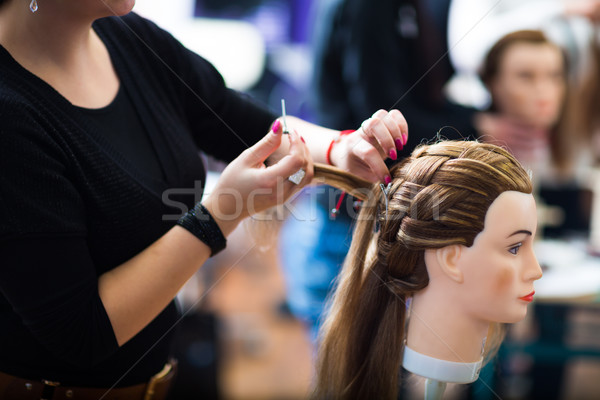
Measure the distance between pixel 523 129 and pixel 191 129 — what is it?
3.06ft

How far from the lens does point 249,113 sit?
2.95 feet

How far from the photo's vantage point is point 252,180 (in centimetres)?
68

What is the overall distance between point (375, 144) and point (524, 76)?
0.93 metres

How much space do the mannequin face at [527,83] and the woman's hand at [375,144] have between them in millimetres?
829

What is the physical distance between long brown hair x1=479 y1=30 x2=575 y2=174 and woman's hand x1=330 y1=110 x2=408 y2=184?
0.80 metres

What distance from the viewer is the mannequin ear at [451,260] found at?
2.40 feet

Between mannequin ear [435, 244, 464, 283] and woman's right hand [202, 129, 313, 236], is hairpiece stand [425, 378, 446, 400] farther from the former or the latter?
woman's right hand [202, 129, 313, 236]

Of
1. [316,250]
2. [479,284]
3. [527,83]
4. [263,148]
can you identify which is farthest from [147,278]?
[527,83]

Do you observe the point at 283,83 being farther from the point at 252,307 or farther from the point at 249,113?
the point at 249,113

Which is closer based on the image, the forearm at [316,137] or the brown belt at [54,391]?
the brown belt at [54,391]

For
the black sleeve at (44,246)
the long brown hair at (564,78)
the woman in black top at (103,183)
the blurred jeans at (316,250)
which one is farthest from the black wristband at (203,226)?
the long brown hair at (564,78)

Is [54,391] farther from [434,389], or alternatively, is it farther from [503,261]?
[503,261]

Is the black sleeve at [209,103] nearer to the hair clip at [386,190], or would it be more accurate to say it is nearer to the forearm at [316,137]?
the forearm at [316,137]

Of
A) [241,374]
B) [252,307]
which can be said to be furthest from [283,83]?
[241,374]
